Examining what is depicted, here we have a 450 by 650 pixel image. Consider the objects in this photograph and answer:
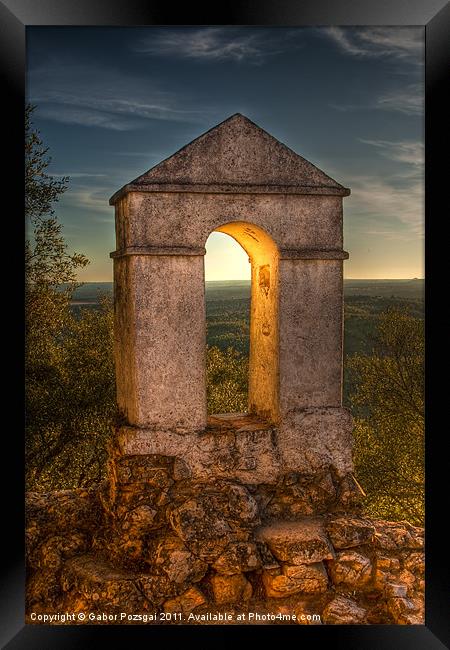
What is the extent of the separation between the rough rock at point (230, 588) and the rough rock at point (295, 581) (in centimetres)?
21

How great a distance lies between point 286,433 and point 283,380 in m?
0.57

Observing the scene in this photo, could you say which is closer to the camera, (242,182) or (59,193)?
(242,182)

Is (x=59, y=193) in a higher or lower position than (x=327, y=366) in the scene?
higher

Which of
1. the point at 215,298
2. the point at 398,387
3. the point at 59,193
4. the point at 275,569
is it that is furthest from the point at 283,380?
the point at 215,298

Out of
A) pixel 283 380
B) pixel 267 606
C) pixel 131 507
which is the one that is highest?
pixel 283 380

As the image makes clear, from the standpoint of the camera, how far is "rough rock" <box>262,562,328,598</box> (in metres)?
6.60

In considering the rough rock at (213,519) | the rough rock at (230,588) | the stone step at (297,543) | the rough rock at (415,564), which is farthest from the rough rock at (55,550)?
the rough rock at (415,564)

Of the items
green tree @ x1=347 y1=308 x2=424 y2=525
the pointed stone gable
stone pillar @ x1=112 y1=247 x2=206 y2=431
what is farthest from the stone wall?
green tree @ x1=347 y1=308 x2=424 y2=525

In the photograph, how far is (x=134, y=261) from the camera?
276 inches

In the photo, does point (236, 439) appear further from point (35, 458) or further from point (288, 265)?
point (35, 458)

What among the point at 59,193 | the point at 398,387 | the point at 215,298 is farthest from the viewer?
the point at 215,298

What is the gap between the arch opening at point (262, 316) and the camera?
24.3ft

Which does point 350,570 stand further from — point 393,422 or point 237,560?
point 393,422

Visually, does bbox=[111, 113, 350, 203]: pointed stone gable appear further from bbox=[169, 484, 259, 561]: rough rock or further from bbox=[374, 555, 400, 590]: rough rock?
bbox=[374, 555, 400, 590]: rough rock
